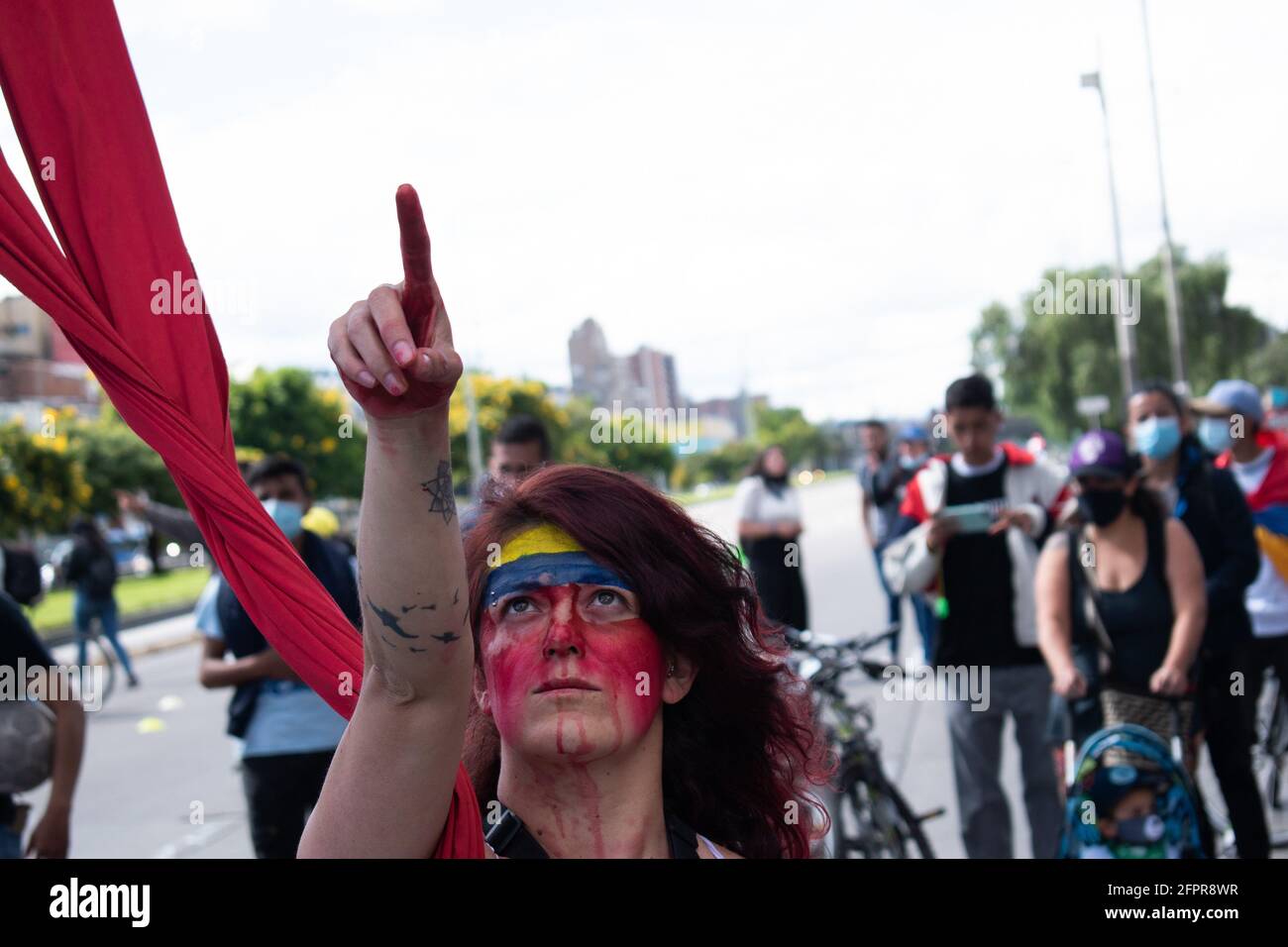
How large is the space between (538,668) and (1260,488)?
4.92 m

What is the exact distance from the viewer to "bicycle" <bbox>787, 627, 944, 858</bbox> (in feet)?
15.5

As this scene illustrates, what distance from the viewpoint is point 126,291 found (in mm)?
1312

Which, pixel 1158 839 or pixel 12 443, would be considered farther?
pixel 12 443

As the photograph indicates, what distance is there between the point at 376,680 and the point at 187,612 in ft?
78.3

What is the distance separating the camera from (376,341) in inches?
40.9

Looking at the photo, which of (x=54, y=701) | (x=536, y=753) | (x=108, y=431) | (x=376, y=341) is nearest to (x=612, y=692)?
(x=536, y=753)

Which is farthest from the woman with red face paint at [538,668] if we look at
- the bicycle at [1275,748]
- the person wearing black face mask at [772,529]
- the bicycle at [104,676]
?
the bicycle at [104,676]

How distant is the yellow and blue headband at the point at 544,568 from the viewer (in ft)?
5.13

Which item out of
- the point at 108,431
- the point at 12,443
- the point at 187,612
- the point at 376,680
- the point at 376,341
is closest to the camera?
the point at 376,341

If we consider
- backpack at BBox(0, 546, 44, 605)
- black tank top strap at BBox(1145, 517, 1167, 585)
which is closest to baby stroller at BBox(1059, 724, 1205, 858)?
black tank top strap at BBox(1145, 517, 1167, 585)

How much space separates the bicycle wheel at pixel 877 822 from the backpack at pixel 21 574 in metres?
2.87

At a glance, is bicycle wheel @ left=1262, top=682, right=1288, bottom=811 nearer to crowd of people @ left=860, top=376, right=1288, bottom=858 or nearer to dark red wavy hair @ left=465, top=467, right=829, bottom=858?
crowd of people @ left=860, top=376, right=1288, bottom=858

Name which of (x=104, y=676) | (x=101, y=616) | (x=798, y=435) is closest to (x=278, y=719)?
(x=101, y=616)
